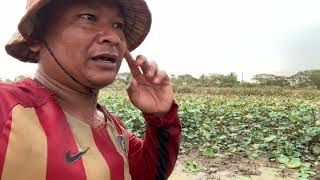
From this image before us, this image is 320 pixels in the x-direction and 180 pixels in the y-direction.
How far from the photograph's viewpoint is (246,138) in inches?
227

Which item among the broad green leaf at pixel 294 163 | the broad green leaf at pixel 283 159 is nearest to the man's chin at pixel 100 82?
the broad green leaf at pixel 294 163

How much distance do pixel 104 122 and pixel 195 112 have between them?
573cm

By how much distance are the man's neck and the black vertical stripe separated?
24 cm

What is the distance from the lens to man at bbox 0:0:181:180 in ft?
4.01

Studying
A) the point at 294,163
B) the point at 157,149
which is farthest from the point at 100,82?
the point at 294,163

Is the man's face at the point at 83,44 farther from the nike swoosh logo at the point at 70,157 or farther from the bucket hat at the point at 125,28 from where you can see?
the nike swoosh logo at the point at 70,157

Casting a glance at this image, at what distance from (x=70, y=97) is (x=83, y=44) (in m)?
0.15

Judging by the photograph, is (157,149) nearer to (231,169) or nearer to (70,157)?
(70,157)

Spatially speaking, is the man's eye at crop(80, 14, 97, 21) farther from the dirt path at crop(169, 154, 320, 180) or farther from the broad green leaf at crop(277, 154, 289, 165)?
the broad green leaf at crop(277, 154, 289, 165)

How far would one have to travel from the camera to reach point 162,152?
1.62 meters

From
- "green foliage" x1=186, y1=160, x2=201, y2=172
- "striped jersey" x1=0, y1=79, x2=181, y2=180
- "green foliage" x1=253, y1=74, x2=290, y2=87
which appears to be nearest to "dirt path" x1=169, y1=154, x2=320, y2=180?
"green foliage" x1=186, y1=160, x2=201, y2=172

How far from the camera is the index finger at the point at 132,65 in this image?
164cm

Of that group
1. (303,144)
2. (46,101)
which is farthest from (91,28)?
(303,144)

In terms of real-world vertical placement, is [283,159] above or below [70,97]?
below
